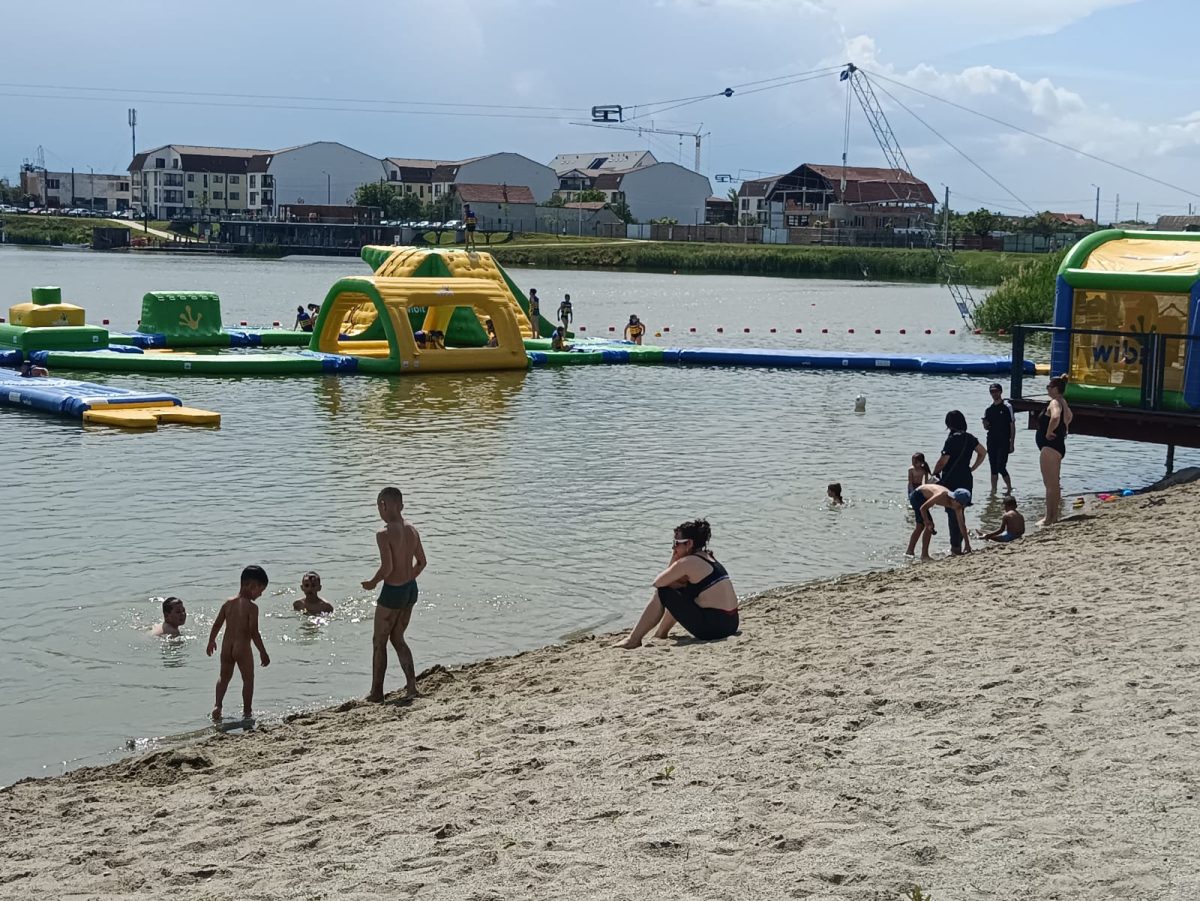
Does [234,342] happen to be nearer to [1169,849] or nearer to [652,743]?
[652,743]

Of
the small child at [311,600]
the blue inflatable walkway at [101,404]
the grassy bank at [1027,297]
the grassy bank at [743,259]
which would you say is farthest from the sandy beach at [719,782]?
the grassy bank at [743,259]

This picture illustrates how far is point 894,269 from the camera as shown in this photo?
4107 inches

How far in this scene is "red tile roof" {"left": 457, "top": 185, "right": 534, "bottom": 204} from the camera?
462 ft

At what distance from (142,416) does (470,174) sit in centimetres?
13016

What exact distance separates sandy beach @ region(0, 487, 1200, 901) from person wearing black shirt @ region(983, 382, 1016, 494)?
644cm

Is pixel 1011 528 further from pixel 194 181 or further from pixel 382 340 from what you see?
pixel 194 181

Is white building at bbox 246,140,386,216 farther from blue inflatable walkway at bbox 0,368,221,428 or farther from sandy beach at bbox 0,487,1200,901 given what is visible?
sandy beach at bbox 0,487,1200,901

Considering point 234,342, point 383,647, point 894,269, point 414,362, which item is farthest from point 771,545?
point 894,269

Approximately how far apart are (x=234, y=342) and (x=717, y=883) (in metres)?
33.0

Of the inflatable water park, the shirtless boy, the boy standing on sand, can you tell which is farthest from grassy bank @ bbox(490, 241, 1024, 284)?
the shirtless boy

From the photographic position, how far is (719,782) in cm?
665


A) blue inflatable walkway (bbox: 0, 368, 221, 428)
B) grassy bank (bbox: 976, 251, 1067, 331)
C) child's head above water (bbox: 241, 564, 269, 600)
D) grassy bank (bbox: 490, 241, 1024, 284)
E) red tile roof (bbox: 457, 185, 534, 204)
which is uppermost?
red tile roof (bbox: 457, 185, 534, 204)

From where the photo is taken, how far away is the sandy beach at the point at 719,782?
5.63 m

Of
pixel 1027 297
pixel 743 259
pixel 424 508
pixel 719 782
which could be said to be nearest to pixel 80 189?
pixel 743 259
